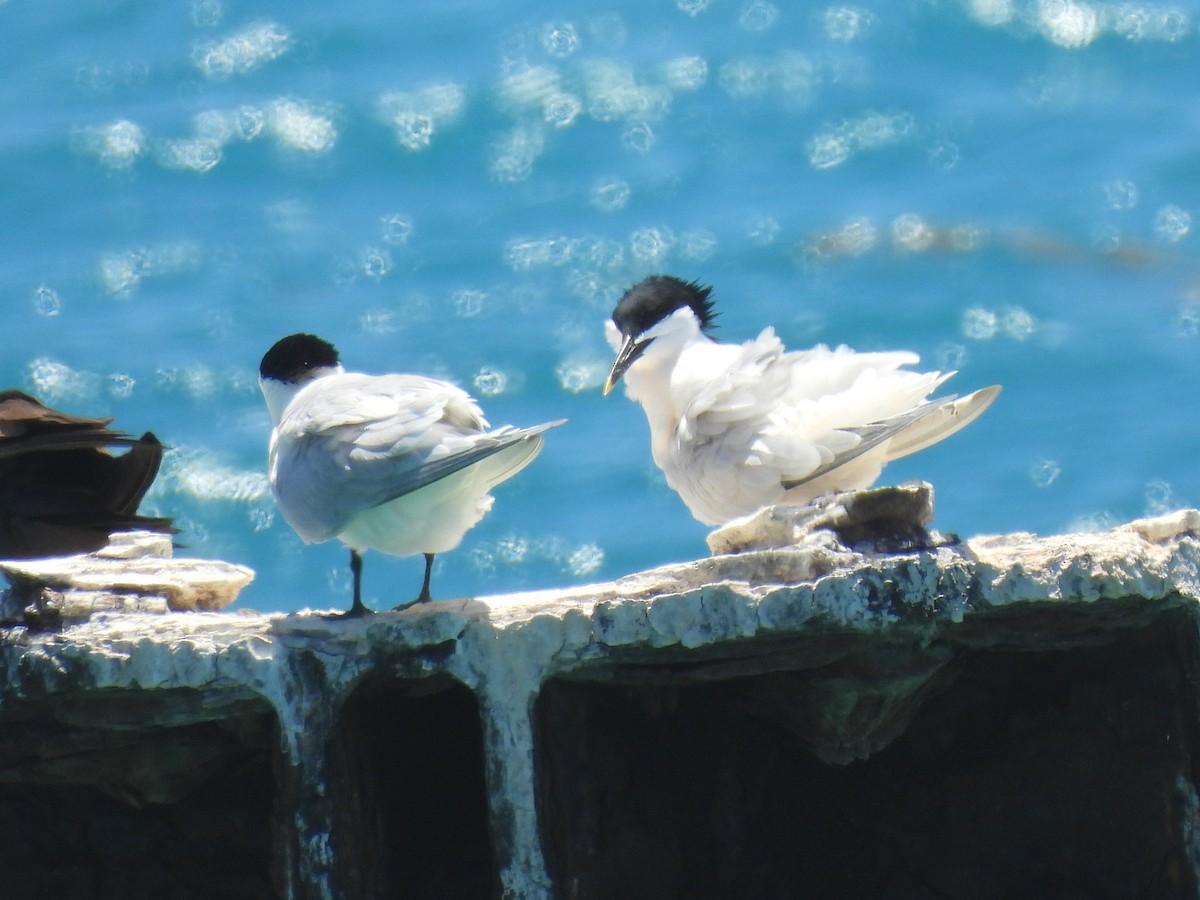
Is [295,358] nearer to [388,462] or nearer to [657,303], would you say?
[388,462]

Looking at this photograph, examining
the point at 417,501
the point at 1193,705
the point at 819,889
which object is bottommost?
the point at 819,889

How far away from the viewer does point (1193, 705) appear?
2850 millimetres

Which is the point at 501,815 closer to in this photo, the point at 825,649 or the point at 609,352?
the point at 825,649

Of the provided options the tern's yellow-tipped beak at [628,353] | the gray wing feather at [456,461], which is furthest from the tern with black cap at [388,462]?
the tern's yellow-tipped beak at [628,353]

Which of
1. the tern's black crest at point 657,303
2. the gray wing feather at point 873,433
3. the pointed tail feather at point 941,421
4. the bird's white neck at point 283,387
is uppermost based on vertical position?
the tern's black crest at point 657,303

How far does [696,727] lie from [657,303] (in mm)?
1454

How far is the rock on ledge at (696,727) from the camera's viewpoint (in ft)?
9.02

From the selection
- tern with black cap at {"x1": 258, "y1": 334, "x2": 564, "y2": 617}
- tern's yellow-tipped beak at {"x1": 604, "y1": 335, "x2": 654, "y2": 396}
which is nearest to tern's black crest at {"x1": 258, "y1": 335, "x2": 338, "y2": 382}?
tern with black cap at {"x1": 258, "y1": 334, "x2": 564, "y2": 617}

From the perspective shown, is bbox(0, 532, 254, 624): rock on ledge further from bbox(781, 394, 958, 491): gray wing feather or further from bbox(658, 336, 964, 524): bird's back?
bbox(781, 394, 958, 491): gray wing feather

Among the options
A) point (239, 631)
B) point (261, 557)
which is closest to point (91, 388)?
point (261, 557)

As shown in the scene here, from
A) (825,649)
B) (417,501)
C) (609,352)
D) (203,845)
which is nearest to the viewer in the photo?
(825,649)

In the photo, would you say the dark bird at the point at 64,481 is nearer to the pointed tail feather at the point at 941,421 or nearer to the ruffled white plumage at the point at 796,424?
the ruffled white plumage at the point at 796,424

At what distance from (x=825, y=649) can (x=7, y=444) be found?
1.48 metres

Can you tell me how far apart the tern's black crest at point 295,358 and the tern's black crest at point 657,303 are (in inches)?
34.2
